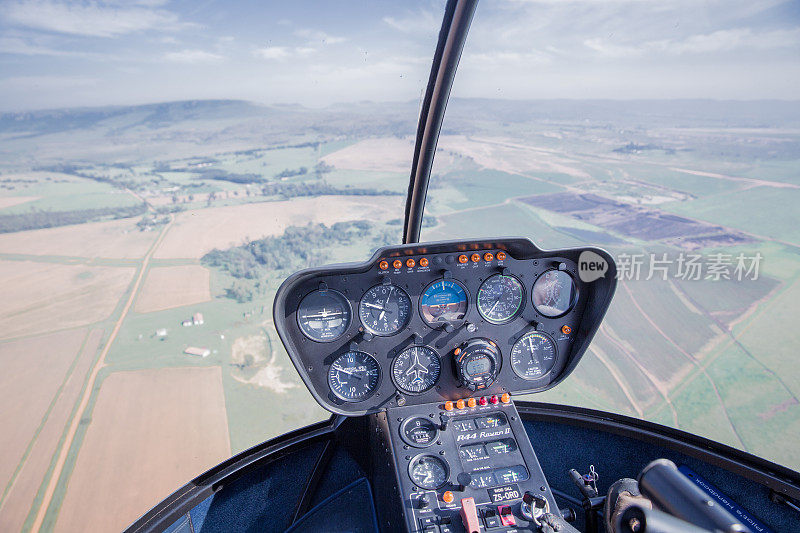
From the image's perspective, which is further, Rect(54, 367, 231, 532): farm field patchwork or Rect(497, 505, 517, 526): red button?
Rect(54, 367, 231, 532): farm field patchwork

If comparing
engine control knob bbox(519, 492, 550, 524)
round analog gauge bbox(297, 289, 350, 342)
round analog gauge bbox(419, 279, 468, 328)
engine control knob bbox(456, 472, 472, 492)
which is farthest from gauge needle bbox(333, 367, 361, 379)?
engine control knob bbox(519, 492, 550, 524)

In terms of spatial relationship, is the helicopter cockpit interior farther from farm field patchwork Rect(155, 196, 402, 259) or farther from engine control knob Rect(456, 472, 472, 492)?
farm field patchwork Rect(155, 196, 402, 259)

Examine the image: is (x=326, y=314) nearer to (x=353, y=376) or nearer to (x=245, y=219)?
(x=353, y=376)

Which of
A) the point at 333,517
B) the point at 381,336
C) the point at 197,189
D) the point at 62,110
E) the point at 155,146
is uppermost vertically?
the point at 62,110

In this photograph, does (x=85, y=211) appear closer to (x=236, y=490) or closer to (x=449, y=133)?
(x=236, y=490)

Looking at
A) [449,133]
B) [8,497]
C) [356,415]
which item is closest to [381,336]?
[356,415]
